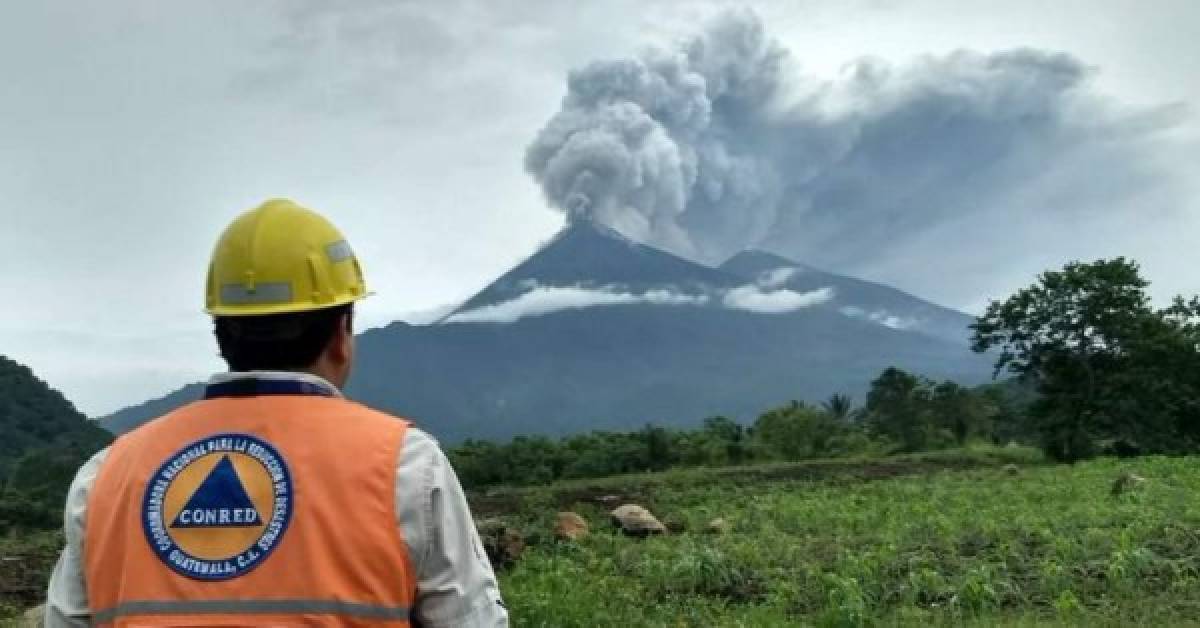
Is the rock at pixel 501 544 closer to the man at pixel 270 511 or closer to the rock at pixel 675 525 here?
the rock at pixel 675 525

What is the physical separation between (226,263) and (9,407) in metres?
36.4

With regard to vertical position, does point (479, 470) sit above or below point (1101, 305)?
below

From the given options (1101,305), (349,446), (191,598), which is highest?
(1101,305)

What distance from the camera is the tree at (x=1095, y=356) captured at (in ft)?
97.2

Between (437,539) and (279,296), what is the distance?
0.53m

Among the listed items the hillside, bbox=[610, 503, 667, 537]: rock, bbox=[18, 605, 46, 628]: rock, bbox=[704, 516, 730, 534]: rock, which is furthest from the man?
the hillside

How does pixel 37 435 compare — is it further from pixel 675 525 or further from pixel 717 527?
pixel 717 527

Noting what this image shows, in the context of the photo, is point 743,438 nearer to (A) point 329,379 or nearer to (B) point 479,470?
(B) point 479,470

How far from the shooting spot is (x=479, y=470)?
24156 mm

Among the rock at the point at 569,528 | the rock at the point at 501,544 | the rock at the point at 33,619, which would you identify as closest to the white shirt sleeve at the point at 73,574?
the rock at the point at 33,619

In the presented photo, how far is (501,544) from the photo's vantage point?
1130cm

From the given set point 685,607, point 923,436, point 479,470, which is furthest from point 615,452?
point 685,607

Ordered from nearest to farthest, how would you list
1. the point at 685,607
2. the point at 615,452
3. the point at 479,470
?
1. the point at 685,607
2. the point at 479,470
3. the point at 615,452

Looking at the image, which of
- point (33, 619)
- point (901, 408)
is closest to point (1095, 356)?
point (901, 408)
